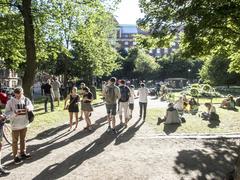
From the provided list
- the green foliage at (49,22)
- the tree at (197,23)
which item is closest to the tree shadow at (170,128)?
the tree at (197,23)

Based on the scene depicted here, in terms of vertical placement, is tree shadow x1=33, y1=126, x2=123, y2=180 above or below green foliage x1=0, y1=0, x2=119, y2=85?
below

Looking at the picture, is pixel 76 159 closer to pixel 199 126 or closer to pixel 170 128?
pixel 170 128

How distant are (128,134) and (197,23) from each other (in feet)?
16.6

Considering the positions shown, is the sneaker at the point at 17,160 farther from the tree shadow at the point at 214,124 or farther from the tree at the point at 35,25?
the tree shadow at the point at 214,124

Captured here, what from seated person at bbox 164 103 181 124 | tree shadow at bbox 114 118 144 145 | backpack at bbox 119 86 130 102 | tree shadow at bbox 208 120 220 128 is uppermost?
backpack at bbox 119 86 130 102

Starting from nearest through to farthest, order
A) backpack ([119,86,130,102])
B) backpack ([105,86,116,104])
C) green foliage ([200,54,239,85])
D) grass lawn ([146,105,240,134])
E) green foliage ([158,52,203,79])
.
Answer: backpack ([105,86,116,104]), grass lawn ([146,105,240,134]), backpack ([119,86,130,102]), green foliage ([200,54,239,85]), green foliage ([158,52,203,79])

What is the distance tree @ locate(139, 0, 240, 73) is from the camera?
14.5 m

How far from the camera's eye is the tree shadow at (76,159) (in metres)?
8.75

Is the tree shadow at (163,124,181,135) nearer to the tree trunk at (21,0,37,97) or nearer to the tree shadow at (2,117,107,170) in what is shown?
the tree shadow at (2,117,107,170)

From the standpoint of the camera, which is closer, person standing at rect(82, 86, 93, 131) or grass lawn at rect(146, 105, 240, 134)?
person standing at rect(82, 86, 93, 131)

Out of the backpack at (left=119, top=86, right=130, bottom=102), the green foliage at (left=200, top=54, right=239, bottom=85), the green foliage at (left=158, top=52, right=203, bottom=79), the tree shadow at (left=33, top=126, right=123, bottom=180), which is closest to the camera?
the tree shadow at (left=33, top=126, right=123, bottom=180)

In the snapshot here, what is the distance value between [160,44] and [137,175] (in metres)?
10.6

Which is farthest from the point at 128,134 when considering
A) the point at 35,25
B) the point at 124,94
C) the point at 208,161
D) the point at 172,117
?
the point at 35,25

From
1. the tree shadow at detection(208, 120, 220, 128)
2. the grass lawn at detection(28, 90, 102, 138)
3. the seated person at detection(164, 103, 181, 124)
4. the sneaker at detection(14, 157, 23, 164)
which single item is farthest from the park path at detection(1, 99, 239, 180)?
the tree shadow at detection(208, 120, 220, 128)
